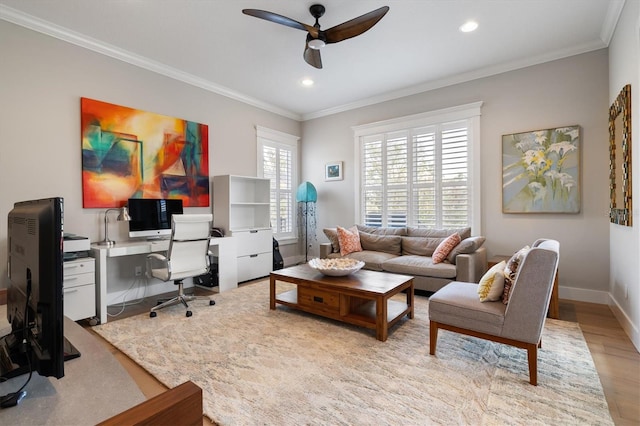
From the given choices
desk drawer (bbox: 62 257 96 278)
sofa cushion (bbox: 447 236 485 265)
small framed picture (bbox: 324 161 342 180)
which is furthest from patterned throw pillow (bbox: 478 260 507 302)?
small framed picture (bbox: 324 161 342 180)

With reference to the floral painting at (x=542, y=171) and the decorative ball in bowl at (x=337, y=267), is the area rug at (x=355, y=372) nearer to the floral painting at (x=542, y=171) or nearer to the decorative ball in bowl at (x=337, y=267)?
the decorative ball in bowl at (x=337, y=267)

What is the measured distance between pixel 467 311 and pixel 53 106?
4.33 metres

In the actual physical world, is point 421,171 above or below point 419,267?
above

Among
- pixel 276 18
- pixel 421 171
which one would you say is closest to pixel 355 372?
pixel 276 18

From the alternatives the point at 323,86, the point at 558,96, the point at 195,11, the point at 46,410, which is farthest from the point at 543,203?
the point at 46,410

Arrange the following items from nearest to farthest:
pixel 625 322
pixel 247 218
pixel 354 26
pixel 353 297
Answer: pixel 354 26 → pixel 625 322 → pixel 353 297 → pixel 247 218

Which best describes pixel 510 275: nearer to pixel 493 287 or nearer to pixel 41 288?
pixel 493 287

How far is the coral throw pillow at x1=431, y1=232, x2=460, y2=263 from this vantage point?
3887mm

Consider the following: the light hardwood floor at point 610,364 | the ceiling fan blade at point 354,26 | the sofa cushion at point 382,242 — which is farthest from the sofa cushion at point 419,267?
the ceiling fan blade at point 354,26

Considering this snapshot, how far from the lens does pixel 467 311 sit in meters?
2.20

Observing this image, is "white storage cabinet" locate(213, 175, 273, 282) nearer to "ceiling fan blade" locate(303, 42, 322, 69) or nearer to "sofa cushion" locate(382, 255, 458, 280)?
"sofa cushion" locate(382, 255, 458, 280)

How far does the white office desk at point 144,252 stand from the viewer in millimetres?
3066

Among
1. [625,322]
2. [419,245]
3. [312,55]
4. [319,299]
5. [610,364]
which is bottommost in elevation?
[610,364]

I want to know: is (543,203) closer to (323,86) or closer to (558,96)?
(558,96)
